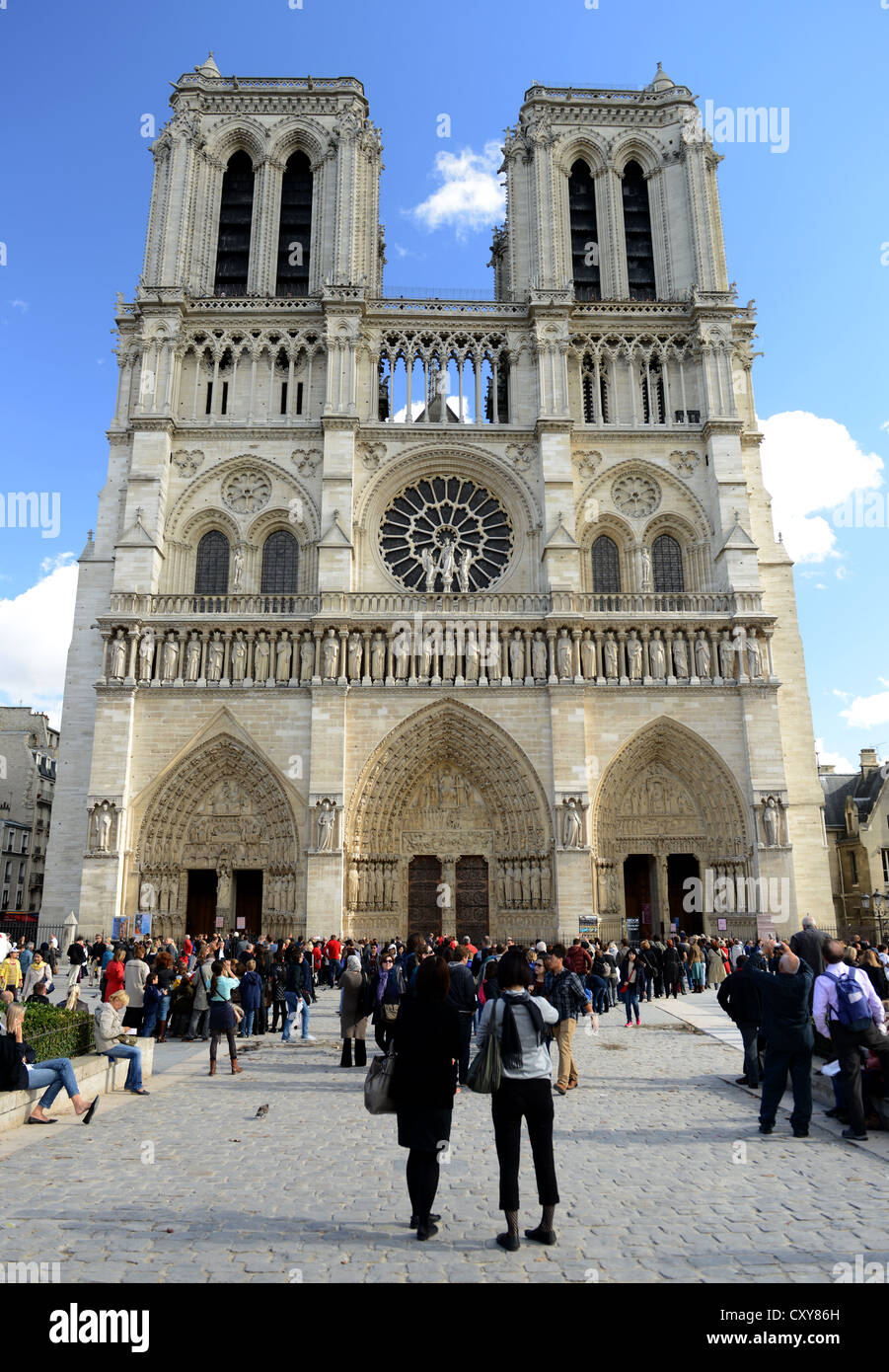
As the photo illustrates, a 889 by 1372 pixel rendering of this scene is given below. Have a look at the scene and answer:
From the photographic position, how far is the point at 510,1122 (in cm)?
486

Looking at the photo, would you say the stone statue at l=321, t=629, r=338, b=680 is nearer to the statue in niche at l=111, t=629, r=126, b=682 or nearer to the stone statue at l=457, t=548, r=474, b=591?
the stone statue at l=457, t=548, r=474, b=591

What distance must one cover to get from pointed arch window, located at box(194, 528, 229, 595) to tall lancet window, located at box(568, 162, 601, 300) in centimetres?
1402

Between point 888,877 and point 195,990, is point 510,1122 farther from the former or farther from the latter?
point 888,877

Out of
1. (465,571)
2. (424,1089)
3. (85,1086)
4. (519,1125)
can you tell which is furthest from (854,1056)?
(465,571)

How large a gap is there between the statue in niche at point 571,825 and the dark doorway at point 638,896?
264 cm

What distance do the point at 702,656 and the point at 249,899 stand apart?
13888 mm

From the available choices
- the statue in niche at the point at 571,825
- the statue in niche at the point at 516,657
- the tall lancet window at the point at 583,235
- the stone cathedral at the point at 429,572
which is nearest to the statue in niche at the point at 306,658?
the stone cathedral at the point at 429,572

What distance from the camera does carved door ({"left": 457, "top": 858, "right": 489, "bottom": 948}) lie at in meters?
24.5

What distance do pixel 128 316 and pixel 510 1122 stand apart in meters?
29.9

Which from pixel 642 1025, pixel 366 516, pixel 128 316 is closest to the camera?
pixel 642 1025

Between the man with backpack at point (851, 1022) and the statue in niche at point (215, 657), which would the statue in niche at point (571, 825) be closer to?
the statue in niche at point (215, 657)

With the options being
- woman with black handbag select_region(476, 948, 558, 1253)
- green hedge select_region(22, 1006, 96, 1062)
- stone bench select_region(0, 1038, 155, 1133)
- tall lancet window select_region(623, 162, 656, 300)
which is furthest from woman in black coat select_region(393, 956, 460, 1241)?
tall lancet window select_region(623, 162, 656, 300)

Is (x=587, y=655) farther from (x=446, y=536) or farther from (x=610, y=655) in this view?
(x=446, y=536)

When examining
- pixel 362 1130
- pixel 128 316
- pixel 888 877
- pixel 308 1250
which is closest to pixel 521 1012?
pixel 308 1250
